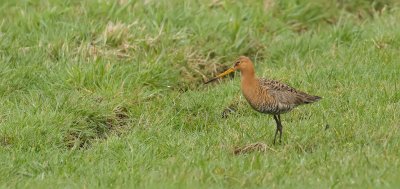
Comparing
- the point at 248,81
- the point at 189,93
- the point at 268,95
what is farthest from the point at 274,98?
the point at 189,93

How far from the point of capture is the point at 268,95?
365 inches

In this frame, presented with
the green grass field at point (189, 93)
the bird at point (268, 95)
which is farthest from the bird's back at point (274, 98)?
the green grass field at point (189, 93)

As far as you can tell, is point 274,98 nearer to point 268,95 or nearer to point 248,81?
point 268,95

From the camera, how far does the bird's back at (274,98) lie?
9.21 m

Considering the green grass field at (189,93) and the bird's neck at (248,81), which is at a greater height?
the bird's neck at (248,81)

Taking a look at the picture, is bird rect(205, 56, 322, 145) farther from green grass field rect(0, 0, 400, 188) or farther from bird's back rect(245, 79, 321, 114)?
green grass field rect(0, 0, 400, 188)

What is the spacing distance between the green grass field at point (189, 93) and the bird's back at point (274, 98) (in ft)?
1.01

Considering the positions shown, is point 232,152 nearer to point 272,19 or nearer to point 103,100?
point 103,100

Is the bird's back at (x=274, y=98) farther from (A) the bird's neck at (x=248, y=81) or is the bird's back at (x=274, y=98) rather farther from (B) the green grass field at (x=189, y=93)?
(B) the green grass field at (x=189, y=93)

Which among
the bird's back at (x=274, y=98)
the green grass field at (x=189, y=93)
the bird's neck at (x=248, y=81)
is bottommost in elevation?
Answer: the green grass field at (x=189, y=93)

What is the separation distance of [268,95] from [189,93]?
8.00ft

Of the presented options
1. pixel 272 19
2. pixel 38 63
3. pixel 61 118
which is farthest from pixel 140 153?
pixel 272 19

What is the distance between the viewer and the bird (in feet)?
30.2

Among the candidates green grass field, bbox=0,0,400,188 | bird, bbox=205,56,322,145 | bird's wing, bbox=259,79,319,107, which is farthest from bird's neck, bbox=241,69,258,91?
green grass field, bbox=0,0,400,188
